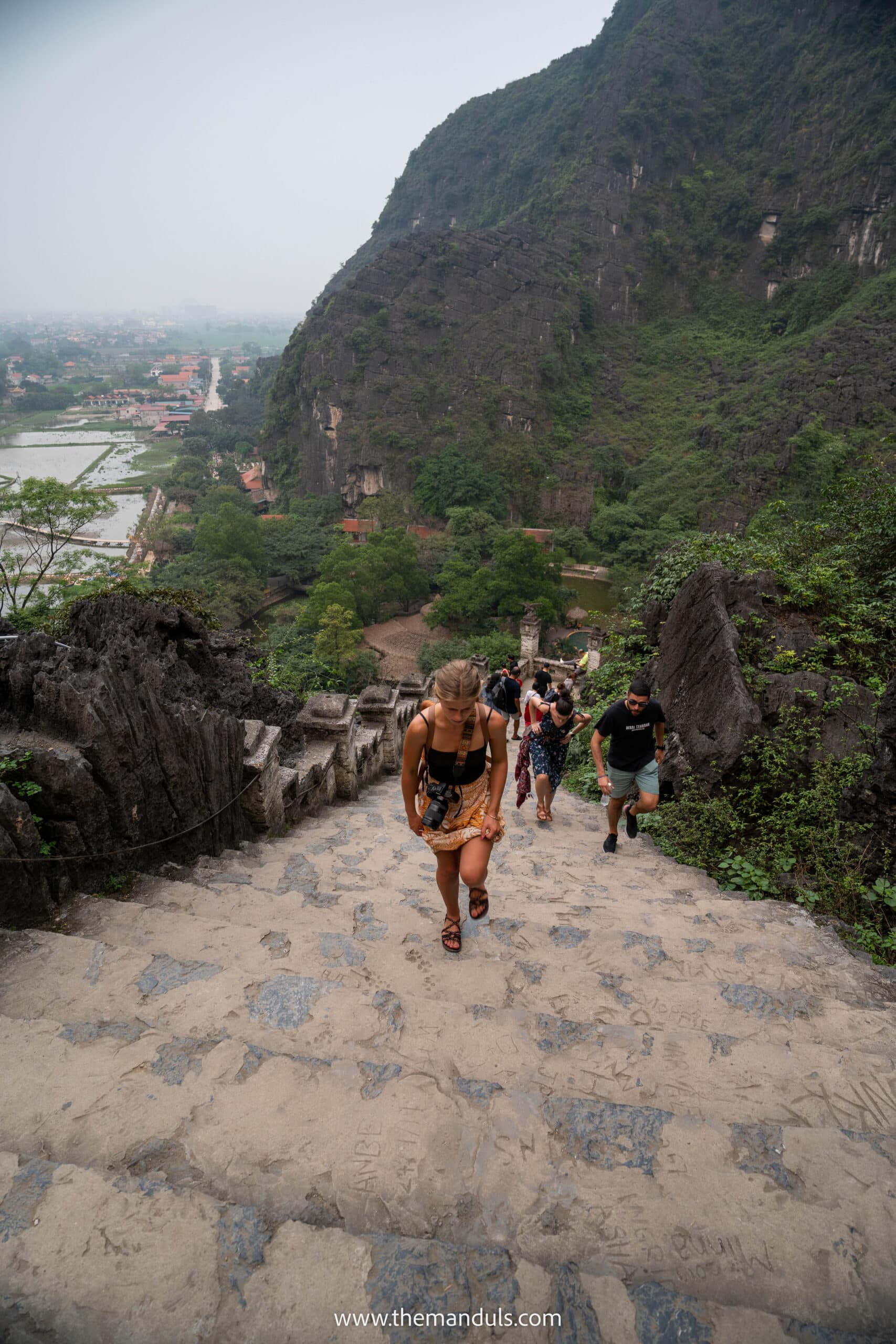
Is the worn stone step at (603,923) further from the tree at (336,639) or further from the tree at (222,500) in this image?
the tree at (222,500)

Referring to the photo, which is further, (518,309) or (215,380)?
(215,380)

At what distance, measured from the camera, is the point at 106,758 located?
9.82 ft

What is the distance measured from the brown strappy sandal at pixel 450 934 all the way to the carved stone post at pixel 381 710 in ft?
13.2

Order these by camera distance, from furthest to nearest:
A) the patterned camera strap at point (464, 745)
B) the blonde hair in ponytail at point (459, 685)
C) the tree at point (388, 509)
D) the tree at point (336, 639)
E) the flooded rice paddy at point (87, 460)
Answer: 1. the flooded rice paddy at point (87, 460)
2. the tree at point (388, 509)
3. the tree at point (336, 639)
4. the patterned camera strap at point (464, 745)
5. the blonde hair in ponytail at point (459, 685)

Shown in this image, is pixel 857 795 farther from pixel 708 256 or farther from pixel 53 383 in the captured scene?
pixel 53 383

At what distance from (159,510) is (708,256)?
4748 centimetres

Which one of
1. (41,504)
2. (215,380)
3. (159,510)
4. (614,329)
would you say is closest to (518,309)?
(614,329)

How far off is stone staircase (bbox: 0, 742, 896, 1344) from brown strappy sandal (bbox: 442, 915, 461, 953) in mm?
61

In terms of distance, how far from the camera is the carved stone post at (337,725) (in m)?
5.34

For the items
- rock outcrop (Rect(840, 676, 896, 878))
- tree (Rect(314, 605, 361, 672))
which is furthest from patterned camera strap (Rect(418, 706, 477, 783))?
tree (Rect(314, 605, 361, 672))

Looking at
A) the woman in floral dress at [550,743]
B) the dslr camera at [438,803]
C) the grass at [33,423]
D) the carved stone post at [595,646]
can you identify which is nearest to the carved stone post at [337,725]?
the woman in floral dress at [550,743]

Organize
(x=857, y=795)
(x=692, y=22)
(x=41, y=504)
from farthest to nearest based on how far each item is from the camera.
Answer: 1. (x=692, y=22)
2. (x=41, y=504)
3. (x=857, y=795)

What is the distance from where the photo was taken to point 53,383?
305 ft

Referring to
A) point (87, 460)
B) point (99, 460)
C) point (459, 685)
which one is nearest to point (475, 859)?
point (459, 685)
